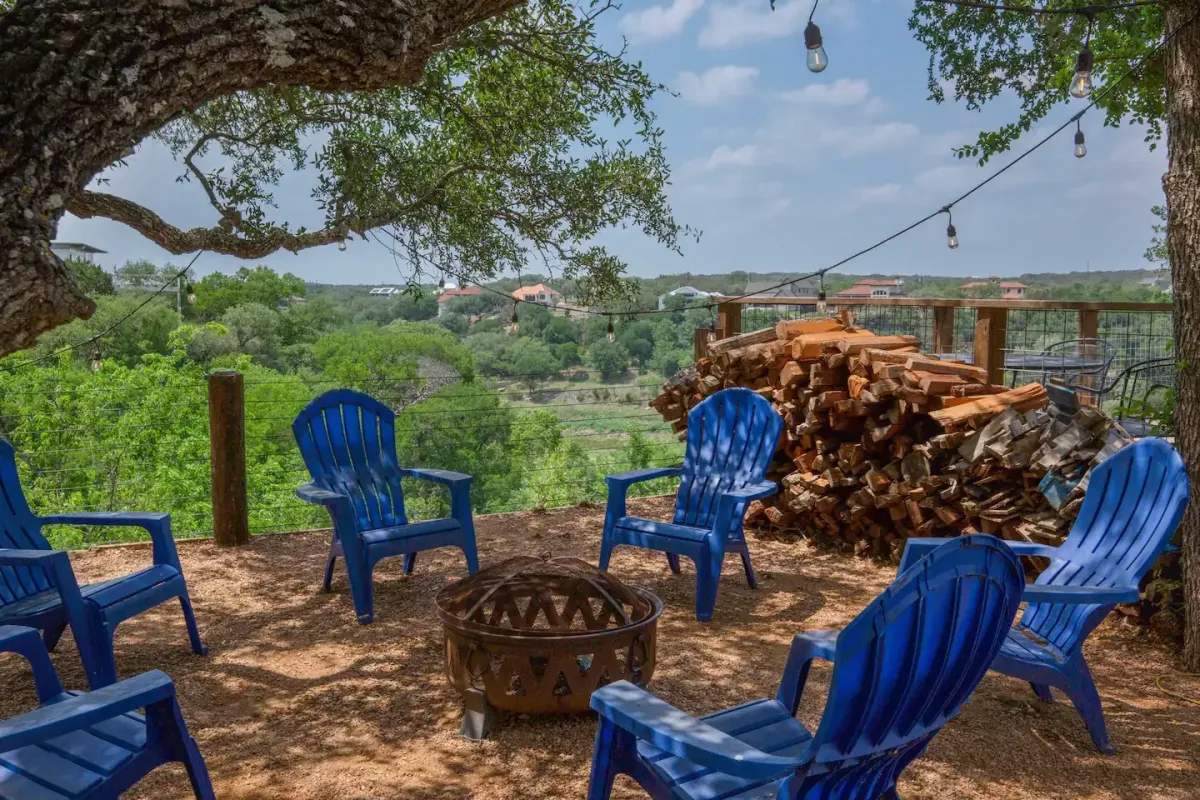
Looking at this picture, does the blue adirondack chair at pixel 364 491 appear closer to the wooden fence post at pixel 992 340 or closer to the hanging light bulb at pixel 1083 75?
the hanging light bulb at pixel 1083 75

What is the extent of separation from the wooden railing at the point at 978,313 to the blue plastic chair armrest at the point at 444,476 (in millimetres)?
2451

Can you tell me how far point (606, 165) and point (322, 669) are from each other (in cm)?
314

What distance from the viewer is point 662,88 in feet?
15.5

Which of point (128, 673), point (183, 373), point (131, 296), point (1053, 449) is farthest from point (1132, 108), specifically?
point (183, 373)

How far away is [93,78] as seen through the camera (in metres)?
1.68

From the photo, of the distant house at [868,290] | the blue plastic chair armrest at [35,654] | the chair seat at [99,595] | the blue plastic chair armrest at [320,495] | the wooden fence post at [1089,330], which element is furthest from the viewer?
the distant house at [868,290]

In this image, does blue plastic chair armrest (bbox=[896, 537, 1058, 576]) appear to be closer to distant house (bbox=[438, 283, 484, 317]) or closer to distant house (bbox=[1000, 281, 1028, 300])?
distant house (bbox=[1000, 281, 1028, 300])

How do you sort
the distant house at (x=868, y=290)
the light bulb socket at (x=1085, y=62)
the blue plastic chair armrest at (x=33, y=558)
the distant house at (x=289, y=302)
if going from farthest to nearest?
the distant house at (x=289, y=302), the distant house at (x=868, y=290), the light bulb socket at (x=1085, y=62), the blue plastic chair armrest at (x=33, y=558)

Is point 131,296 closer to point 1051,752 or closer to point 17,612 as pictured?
point 17,612

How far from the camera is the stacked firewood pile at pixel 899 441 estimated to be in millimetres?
3867

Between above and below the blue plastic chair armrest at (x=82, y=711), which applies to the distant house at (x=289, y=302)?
above

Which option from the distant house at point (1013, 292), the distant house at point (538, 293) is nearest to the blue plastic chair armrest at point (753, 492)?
the distant house at point (538, 293)

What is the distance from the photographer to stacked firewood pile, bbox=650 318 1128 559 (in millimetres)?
3867

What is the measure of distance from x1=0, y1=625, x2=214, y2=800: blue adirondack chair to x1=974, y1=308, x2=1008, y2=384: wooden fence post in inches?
176
